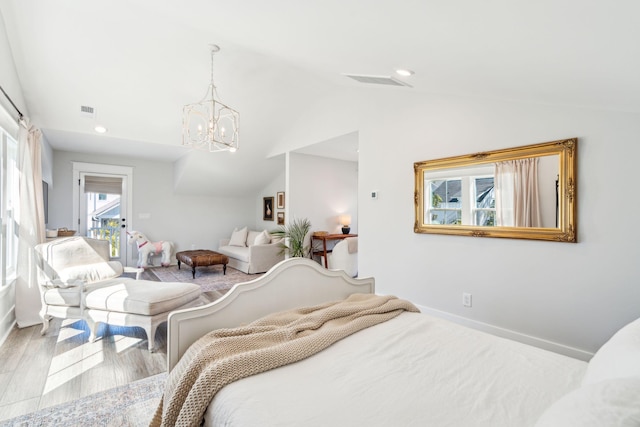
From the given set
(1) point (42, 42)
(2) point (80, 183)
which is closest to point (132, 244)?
(2) point (80, 183)

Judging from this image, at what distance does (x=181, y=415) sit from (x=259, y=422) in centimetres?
39

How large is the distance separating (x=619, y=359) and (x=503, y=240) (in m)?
1.95

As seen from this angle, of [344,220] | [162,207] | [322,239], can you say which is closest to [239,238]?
[162,207]

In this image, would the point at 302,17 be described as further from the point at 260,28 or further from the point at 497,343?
the point at 497,343

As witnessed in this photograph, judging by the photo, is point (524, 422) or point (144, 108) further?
point (144, 108)

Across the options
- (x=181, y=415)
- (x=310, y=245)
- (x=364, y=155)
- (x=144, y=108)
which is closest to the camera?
(x=181, y=415)

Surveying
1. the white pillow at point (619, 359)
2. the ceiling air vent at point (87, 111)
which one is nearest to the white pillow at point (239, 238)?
the ceiling air vent at point (87, 111)

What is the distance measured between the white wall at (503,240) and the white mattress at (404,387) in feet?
4.38

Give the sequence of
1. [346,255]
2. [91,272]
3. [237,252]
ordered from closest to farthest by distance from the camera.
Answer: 1. [91,272]
2. [346,255]
3. [237,252]

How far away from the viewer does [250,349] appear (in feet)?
4.57

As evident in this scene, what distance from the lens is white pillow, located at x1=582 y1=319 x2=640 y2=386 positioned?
0.89m

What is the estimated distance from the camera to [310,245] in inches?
223

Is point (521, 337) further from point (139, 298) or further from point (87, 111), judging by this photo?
point (87, 111)

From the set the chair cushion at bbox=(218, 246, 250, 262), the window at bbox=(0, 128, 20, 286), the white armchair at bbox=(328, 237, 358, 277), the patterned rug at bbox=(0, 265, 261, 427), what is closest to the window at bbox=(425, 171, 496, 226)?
the white armchair at bbox=(328, 237, 358, 277)
